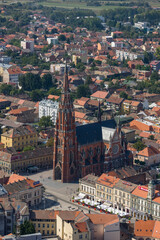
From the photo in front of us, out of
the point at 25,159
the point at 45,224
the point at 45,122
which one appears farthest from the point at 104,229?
the point at 45,122

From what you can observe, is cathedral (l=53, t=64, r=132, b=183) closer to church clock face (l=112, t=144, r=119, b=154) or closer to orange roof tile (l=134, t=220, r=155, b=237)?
church clock face (l=112, t=144, r=119, b=154)

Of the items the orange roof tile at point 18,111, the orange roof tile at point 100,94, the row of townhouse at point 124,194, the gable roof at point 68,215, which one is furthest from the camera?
the orange roof tile at point 100,94

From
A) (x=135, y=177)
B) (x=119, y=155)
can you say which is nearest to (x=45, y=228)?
(x=135, y=177)

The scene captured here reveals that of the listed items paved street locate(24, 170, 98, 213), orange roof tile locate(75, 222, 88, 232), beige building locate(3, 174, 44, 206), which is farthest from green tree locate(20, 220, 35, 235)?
paved street locate(24, 170, 98, 213)

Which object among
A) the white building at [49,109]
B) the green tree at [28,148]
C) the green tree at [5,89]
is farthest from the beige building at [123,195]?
the green tree at [5,89]

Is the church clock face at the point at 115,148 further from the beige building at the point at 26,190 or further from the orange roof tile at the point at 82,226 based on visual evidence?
the orange roof tile at the point at 82,226

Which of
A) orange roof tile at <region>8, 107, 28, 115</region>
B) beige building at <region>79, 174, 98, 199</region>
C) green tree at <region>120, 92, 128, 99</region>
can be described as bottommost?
green tree at <region>120, 92, 128, 99</region>

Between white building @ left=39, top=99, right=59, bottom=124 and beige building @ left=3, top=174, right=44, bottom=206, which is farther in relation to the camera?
white building @ left=39, top=99, right=59, bottom=124
